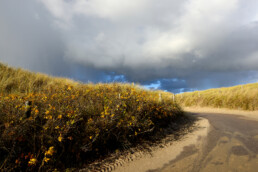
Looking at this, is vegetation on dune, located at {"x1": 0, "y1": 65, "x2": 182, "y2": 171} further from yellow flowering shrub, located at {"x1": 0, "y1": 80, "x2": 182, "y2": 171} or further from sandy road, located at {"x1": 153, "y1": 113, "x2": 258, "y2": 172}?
sandy road, located at {"x1": 153, "y1": 113, "x2": 258, "y2": 172}

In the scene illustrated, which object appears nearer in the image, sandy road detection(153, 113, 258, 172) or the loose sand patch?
sandy road detection(153, 113, 258, 172)

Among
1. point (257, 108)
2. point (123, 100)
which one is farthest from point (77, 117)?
point (257, 108)

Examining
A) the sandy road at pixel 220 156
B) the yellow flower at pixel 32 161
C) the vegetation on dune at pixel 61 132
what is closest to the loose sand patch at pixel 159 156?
the sandy road at pixel 220 156

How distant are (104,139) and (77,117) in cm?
99

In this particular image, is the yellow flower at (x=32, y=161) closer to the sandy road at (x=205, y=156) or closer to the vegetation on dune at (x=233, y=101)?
the sandy road at (x=205, y=156)

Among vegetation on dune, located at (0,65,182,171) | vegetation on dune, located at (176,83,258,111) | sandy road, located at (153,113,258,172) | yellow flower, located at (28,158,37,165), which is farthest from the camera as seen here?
vegetation on dune, located at (176,83,258,111)

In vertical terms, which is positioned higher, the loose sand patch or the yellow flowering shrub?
the yellow flowering shrub

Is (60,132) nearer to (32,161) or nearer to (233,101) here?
(32,161)

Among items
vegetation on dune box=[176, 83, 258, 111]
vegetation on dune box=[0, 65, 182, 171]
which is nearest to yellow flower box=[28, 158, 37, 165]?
vegetation on dune box=[0, 65, 182, 171]

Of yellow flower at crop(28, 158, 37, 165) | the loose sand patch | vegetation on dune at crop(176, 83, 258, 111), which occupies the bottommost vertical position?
the loose sand patch

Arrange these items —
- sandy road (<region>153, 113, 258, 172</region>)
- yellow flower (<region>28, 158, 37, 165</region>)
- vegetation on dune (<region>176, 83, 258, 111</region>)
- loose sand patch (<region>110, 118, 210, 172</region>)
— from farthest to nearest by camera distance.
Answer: vegetation on dune (<region>176, 83, 258, 111</region>) < loose sand patch (<region>110, 118, 210, 172</region>) < sandy road (<region>153, 113, 258, 172</region>) < yellow flower (<region>28, 158, 37, 165</region>)

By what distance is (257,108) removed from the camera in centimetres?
1249

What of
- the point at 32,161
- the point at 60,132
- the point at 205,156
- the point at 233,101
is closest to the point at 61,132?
the point at 60,132

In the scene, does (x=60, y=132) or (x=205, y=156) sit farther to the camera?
(x=205, y=156)
